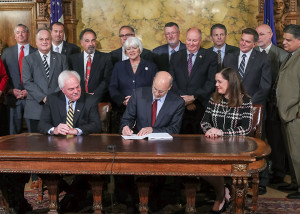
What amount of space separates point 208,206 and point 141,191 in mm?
1132

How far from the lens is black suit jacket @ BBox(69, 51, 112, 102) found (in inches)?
241

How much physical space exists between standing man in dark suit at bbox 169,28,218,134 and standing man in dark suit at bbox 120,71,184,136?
3.29 feet

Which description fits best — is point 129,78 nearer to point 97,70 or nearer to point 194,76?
point 97,70

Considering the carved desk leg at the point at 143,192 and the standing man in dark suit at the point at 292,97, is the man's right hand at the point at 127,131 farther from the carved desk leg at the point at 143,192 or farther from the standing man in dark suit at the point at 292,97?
the standing man in dark suit at the point at 292,97

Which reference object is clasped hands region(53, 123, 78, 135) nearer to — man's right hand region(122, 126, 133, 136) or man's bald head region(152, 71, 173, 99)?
man's right hand region(122, 126, 133, 136)

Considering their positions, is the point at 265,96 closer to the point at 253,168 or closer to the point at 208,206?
the point at 208,206

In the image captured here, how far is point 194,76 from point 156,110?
1.23 meters

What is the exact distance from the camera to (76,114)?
485cm

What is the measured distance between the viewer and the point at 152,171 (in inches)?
149

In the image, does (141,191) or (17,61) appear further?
(17,61)

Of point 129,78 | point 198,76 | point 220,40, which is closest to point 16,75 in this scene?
point 129,78

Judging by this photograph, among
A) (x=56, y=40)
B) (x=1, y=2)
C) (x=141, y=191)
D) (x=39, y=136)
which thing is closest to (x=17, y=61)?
(x=56, y=40)

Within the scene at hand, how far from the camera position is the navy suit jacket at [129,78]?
5.89 metres

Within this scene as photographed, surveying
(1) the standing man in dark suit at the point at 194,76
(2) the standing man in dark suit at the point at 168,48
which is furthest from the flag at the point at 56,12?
(1) the standing man in dark suit at the point at 194,76
